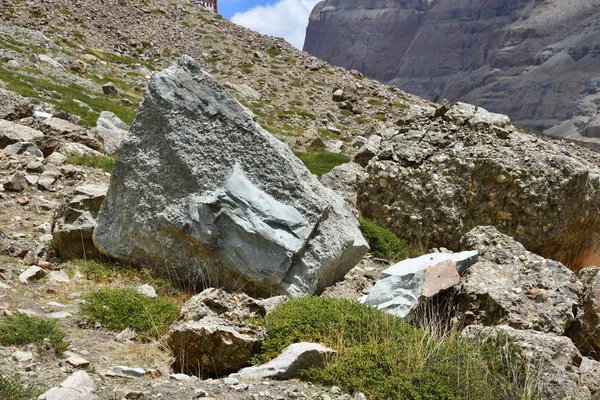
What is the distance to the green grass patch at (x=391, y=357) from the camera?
21.0 feet

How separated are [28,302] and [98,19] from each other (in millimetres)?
68403

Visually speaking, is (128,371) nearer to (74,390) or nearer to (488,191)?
(74,390)

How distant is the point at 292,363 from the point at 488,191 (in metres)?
9.03

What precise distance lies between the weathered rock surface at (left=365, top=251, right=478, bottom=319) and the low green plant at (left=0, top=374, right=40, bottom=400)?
5.20m

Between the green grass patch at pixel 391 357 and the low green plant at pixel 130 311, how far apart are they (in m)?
1.64

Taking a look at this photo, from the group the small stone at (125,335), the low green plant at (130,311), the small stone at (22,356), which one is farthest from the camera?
the low green plant at (130,311)

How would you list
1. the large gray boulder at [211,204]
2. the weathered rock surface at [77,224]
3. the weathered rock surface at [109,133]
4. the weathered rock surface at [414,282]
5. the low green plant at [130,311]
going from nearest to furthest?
the low green plant at [130,311] < the weathered rock surface at [414,282] < the large gray boulder at [211,204] < the weathered rock surface at [77,224] < the weathered rock surface at [109,133]

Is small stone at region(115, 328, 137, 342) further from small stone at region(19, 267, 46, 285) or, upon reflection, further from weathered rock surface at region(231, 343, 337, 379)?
small stone at region(19, 267, 46, 285)

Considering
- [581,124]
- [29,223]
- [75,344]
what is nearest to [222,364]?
[75,344]

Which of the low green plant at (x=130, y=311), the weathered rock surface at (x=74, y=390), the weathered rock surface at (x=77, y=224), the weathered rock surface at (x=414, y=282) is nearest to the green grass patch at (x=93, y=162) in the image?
the weathered rock surface at (x=77, y=224)

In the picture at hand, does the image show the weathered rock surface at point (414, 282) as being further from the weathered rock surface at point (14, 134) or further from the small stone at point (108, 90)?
the small stone at point (108, 90)

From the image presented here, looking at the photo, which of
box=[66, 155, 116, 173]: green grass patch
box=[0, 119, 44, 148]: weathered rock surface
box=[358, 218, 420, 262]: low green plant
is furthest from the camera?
box=[0, 119, 44, 148]: weathered rock surface

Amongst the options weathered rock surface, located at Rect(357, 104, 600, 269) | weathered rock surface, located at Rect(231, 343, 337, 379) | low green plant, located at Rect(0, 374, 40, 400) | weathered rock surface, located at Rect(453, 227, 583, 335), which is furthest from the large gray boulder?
weathered rock surface, located at Rect(357, 104, 600, 269)

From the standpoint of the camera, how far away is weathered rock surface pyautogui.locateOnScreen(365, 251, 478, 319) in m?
9.07
